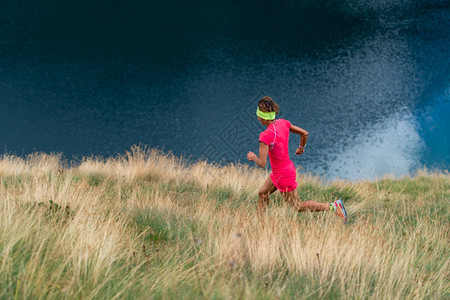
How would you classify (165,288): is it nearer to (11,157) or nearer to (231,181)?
(231,181)

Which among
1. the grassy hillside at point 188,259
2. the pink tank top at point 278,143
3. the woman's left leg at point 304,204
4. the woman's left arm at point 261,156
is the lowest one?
the grassy hillside at point 188,259

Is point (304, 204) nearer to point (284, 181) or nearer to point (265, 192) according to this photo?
point (284, 181)

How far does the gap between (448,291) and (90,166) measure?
7.78 meters

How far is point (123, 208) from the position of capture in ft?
16.2

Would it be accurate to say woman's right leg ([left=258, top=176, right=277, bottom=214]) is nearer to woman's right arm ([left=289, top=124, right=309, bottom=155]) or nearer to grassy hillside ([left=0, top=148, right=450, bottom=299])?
grassy hillside ([left=0, top=148, right=450, bottom=299])

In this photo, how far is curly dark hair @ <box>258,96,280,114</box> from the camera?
4844 mm

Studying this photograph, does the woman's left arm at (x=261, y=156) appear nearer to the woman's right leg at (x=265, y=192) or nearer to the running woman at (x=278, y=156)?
the running woman at (x=278, y=156)

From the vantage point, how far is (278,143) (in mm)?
4945

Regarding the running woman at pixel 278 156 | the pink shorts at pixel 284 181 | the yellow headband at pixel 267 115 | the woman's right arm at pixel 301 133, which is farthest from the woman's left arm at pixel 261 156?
the woman's right arm at pixel 301 133

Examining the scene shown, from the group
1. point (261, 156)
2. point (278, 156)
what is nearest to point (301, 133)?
point (278, 156)

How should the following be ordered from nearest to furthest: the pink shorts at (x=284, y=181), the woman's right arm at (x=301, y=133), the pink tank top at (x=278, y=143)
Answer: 1. the pink tank top at (x=278, y=143)
2. the pink shorts at (x=284, y=181)
3. the woman's right arm at (x=301, y=133)

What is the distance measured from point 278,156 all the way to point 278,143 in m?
0.20

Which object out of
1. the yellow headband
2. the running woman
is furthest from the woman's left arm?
the yellow headband

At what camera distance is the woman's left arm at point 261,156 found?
15.0ft
